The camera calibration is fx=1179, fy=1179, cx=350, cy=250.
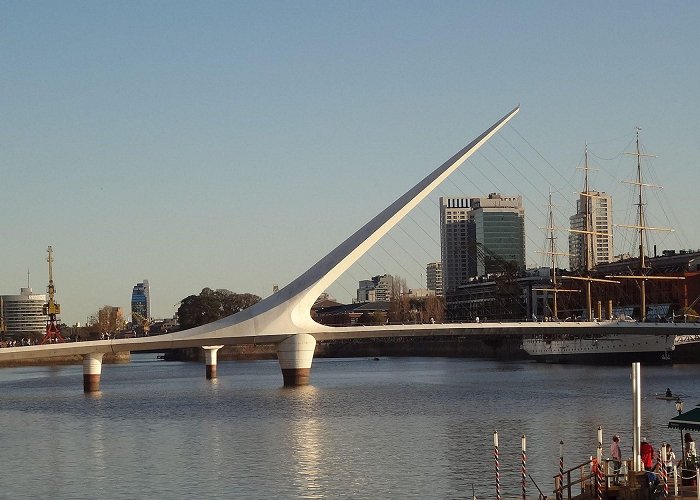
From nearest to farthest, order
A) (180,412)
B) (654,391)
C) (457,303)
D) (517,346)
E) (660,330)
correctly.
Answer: (180,412) → (654,391) → (660,330) → (517,346) → (457,303)

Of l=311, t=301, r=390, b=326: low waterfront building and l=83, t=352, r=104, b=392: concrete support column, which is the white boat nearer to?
l=83, t=352, r=104, b=392: concrete support column

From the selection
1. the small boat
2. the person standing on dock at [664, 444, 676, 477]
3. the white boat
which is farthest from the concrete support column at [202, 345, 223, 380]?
the person standing on dock at [664, 444, 676, 477]

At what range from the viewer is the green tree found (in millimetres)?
145625

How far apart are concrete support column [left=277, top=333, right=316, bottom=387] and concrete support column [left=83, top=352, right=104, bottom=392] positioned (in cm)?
1026

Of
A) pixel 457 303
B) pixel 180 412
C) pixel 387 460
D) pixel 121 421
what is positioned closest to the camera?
pixel 387 460

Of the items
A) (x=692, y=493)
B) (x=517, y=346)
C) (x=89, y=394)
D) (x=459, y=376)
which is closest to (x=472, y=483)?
(x=692, y=493)

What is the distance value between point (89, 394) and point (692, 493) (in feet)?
154

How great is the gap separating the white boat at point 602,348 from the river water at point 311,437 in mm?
30673

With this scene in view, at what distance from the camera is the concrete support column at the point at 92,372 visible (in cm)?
6450

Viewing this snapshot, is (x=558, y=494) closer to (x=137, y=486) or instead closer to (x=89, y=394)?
(x=137, y=486)

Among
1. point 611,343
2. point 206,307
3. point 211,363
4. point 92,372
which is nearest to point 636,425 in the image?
point 92,372

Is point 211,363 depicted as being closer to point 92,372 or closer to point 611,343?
point 92,372

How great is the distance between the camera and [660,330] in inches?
2908

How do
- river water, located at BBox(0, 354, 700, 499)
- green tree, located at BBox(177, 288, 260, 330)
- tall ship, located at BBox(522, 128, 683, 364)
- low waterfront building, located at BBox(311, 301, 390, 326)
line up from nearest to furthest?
river water, located at BBox(0, 354, 700, 499), tall ship, located at BBox(522, 128, 683, 364), green tree, located at BBox(177, 288, 260, 330), low waterfront building, located at BBox(311, 301, 390, 326)
